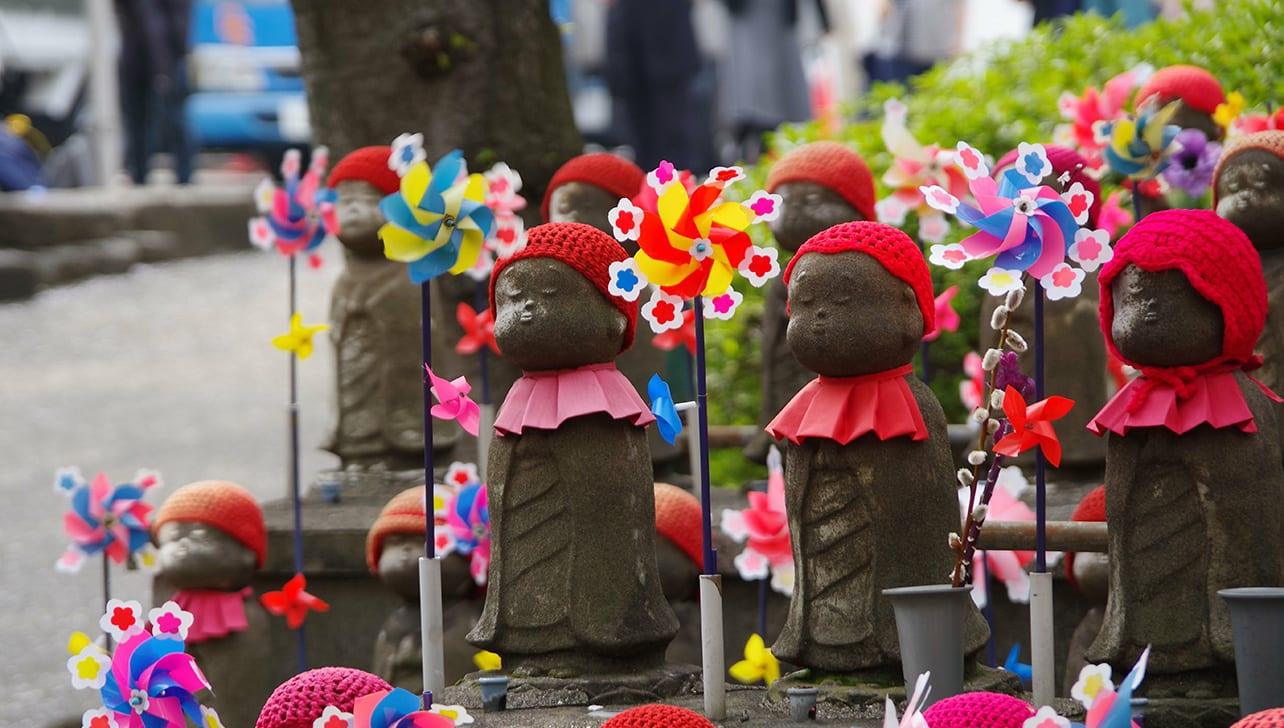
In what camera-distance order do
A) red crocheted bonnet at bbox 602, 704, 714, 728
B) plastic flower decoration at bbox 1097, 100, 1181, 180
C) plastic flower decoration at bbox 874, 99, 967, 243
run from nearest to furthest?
red crocheted bonnet at bbox 602, 704, 714, 728 < plastic flower decoration at bbox 1097, 100, 1181, 180 < plastic flower decoration at bbox 874, 99, 967, 243

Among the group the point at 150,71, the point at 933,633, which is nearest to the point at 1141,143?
the point at 933,633

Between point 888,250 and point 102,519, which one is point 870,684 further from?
point 102,519

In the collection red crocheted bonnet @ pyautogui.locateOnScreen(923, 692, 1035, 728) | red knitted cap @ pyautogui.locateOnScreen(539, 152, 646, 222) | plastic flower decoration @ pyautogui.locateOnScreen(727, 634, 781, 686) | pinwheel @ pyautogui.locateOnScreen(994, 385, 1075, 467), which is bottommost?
plastic flower decoration @ pyautogui.locateOnScreen(727, 634, 781, 686)

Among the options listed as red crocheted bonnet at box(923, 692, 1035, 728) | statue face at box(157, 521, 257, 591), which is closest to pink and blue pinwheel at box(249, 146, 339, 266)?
statue face at box(157, 521, 257, 591)

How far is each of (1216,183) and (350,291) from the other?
2715mm

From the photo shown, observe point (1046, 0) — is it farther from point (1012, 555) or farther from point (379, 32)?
point (1012, 555)

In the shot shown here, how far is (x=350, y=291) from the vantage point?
6441 millimetres

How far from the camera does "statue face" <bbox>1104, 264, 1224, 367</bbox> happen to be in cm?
396

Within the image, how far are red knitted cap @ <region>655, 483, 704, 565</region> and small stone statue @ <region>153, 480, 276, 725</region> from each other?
127 centimetres

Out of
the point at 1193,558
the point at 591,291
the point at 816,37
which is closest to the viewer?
the point at 1193,558

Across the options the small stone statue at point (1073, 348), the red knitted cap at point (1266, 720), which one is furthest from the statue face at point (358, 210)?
the red knitted cap at point (1266, 720)

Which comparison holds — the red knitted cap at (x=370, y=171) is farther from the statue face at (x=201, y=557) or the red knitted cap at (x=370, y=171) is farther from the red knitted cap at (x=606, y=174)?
the statue face at (x=201, y=557)

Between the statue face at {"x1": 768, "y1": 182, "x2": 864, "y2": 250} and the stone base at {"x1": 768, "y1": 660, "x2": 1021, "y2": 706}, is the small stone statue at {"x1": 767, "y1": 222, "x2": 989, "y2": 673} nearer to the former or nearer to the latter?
the stone base at {"x1": 768, "y1": 660, "x2": 1021, "y2": 706}

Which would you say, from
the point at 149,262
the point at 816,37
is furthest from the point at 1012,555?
the point at 149,262
